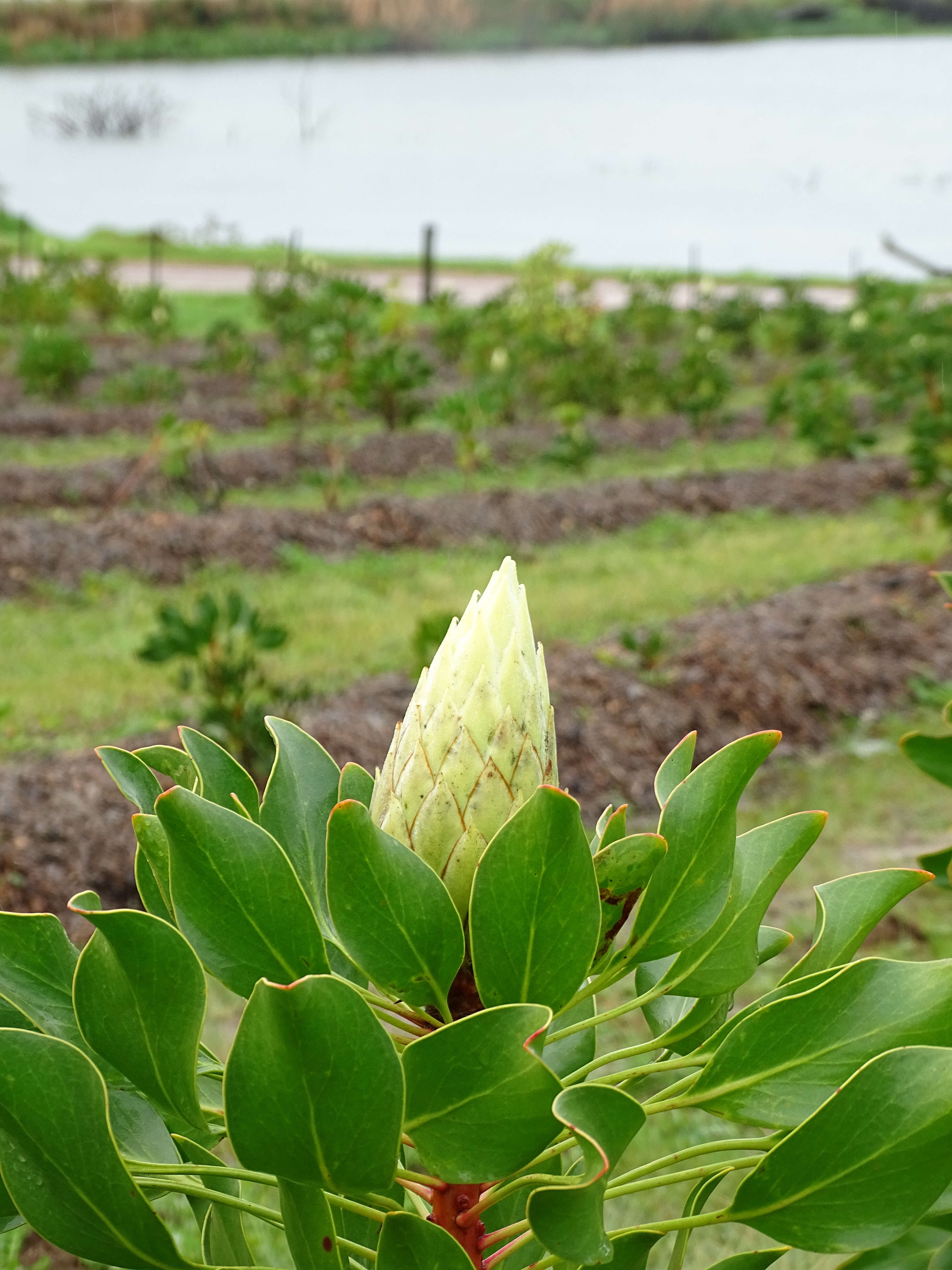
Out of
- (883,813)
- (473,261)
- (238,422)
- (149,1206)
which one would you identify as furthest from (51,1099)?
(473,261)

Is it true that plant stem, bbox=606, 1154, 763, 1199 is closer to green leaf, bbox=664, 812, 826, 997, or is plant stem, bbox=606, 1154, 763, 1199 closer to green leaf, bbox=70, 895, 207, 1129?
green leaf, bbox=664, 812, 826, 997

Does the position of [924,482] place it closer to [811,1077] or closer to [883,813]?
[883,813]

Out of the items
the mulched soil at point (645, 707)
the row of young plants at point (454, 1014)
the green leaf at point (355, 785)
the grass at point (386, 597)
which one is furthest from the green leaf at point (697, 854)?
the grass at point (386, 597)

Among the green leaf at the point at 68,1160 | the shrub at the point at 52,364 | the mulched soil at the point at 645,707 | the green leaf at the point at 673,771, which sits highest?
the green leaf at the point at 673,771

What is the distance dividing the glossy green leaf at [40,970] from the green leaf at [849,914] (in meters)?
0.42

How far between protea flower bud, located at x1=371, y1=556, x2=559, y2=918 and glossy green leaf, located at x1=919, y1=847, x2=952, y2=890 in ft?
1.91

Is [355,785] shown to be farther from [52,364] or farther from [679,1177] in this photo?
[52,364]

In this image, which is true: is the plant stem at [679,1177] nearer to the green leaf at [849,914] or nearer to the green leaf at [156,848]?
the green leaf at [849,914]

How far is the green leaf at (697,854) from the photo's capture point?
2.17 ft

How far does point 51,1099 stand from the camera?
1.86 feet

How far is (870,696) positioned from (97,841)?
3.40 meters

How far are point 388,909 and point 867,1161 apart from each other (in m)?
0.26

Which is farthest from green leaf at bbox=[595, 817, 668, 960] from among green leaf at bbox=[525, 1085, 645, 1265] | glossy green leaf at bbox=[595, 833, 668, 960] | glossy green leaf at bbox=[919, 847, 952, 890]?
glossy green leaf at bbox=[919, 847, 952, 890]

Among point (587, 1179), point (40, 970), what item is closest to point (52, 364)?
point (40, 970)
